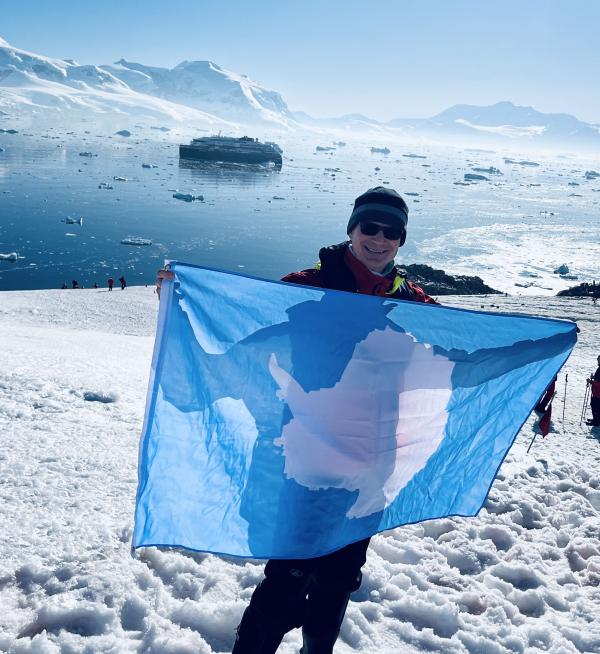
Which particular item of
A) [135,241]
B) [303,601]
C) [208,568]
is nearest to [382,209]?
[303,601]

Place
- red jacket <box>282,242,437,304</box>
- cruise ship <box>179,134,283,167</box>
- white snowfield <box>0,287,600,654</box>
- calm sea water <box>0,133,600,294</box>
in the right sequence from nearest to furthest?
red jacket <box>282,242,437,304</box> → white snowfield <box>0,287,600,654</box> → calm sea water <box>0,133,600,294</box> → cruise ship <box>179,134,283,167</box>

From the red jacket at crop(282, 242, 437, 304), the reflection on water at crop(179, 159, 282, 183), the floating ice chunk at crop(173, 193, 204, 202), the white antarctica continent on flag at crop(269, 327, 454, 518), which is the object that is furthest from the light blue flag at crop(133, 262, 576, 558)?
the reflection on water at crop(179, 159, 282, 183)

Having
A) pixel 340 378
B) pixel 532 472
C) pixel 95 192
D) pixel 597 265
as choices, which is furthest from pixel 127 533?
pixel 95 192

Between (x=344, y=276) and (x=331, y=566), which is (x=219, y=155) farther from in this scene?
(x=331, y=566)

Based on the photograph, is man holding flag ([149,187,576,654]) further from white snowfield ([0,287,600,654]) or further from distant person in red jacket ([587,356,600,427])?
distant person in red jacket ([587,356,600,427])

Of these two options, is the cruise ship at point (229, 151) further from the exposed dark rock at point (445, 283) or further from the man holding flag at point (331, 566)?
the man holding flag at point (331, 566)

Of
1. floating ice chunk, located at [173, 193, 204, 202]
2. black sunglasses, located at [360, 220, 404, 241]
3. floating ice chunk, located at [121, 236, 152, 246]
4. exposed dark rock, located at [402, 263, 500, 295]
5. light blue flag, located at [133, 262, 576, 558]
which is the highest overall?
black sunglasses, located at [360, 220, 404, 241]
